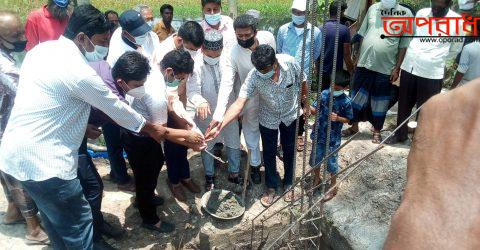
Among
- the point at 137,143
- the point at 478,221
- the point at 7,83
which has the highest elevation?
the point at 478,221

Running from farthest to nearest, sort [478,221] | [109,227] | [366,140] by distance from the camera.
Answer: [366,140]
[109,227]
[478,221]

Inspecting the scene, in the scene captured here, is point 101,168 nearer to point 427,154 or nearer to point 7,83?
point 7,83

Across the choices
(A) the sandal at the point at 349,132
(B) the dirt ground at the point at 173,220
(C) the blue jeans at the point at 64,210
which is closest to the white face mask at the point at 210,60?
(B) the dirt ground at the point at 173,220

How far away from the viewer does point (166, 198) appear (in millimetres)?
4258

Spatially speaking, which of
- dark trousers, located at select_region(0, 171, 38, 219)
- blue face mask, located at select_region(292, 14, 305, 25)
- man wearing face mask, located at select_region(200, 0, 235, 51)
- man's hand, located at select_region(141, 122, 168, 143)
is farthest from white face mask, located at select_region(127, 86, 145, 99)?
blue face mask, located at select_region(292, 14, 305, 25)

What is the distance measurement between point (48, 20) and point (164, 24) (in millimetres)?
2156

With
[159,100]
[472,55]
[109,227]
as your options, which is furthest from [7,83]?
[472,55]

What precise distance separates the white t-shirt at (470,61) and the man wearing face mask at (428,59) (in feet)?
0.53

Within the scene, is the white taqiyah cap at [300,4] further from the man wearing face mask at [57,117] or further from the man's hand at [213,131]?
the man wearing face mask at [57,117]

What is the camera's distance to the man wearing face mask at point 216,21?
4.31 metres

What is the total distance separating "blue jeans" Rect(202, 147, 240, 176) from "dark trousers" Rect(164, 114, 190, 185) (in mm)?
223

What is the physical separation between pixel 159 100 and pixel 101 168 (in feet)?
6.24

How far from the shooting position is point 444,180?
64 centimetres

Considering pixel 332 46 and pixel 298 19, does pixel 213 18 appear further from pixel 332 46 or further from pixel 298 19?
pixel 332 46
